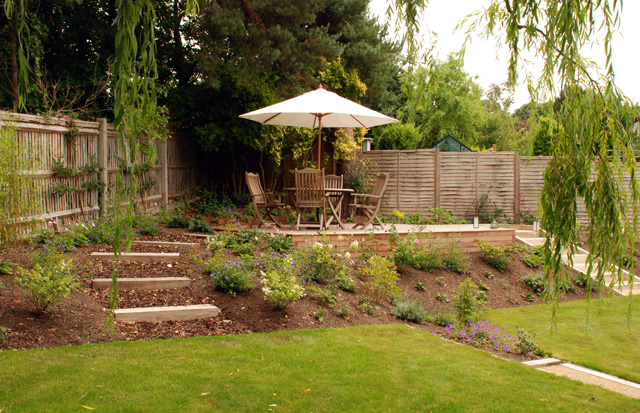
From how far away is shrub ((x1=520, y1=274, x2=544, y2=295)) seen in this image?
24.3ft

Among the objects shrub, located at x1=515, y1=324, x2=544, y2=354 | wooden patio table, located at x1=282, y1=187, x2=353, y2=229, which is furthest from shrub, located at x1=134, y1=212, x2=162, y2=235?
shrub, located at x1=515, y1=324, x2=544, y2=354

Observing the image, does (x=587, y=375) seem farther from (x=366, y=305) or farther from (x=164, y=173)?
(x=164, y=173)

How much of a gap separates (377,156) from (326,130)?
58.1 inches

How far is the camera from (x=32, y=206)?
17.7 ft

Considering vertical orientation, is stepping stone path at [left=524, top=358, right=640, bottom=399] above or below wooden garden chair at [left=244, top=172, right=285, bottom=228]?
below

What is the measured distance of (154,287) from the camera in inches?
198

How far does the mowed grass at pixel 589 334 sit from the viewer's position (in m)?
4.45

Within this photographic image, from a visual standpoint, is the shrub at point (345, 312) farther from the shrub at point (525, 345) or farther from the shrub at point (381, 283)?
the shrub at point (525, 345)

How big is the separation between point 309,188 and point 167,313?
3759 millimetres

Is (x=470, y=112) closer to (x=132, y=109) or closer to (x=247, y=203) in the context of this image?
(x=247, y=203)

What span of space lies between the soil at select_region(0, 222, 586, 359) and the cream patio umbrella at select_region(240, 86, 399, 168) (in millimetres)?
2326

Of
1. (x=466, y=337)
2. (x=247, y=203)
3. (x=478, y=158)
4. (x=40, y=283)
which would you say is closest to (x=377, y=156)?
(x=478, y=158)

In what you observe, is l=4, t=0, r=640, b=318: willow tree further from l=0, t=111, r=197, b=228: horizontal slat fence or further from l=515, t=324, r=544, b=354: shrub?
l=0, t=111, r=197, b=228: horizontal slat fence

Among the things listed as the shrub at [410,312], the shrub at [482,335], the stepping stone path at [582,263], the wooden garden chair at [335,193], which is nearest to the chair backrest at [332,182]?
the wooden garden chair at [335,193]
